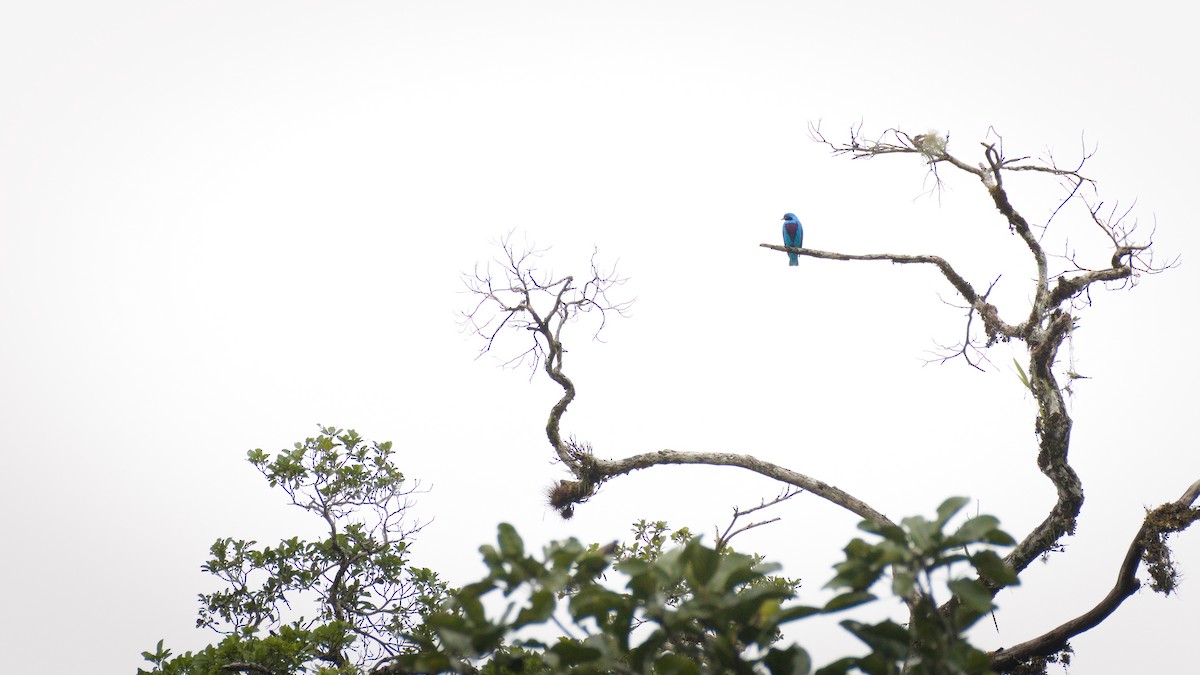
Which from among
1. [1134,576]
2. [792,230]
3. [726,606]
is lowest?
[726,606]

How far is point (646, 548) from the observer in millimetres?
7230

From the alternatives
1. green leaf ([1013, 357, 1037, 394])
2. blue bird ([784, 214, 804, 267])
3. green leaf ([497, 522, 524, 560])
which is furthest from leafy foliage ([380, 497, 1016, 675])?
blue bird ([784, 214, 804, 267])

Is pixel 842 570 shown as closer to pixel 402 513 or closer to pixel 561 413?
pixel 561 413

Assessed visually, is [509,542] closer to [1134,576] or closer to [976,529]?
[976,529]

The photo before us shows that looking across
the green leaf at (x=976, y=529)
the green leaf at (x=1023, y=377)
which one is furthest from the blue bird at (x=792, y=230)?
the green leaf at (x=976, y=529)

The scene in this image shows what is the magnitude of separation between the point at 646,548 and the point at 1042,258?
13.1 feet

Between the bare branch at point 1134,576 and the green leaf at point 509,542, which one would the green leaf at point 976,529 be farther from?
the bare branch at point 1134,576

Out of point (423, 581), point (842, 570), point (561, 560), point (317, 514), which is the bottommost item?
point (842, 570)

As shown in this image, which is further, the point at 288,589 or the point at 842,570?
the point at 288,589

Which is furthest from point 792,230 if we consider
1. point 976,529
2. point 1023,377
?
point 976,529

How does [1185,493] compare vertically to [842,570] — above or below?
above

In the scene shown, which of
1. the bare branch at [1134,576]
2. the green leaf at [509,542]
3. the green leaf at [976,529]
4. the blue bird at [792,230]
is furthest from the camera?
the blue bird at [792,230]

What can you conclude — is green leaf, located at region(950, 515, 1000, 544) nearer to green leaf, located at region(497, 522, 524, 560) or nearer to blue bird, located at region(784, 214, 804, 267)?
green leaf, located at region(497, 522, 524, 560)

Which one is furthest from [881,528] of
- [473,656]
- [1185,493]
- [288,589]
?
[288,589]
